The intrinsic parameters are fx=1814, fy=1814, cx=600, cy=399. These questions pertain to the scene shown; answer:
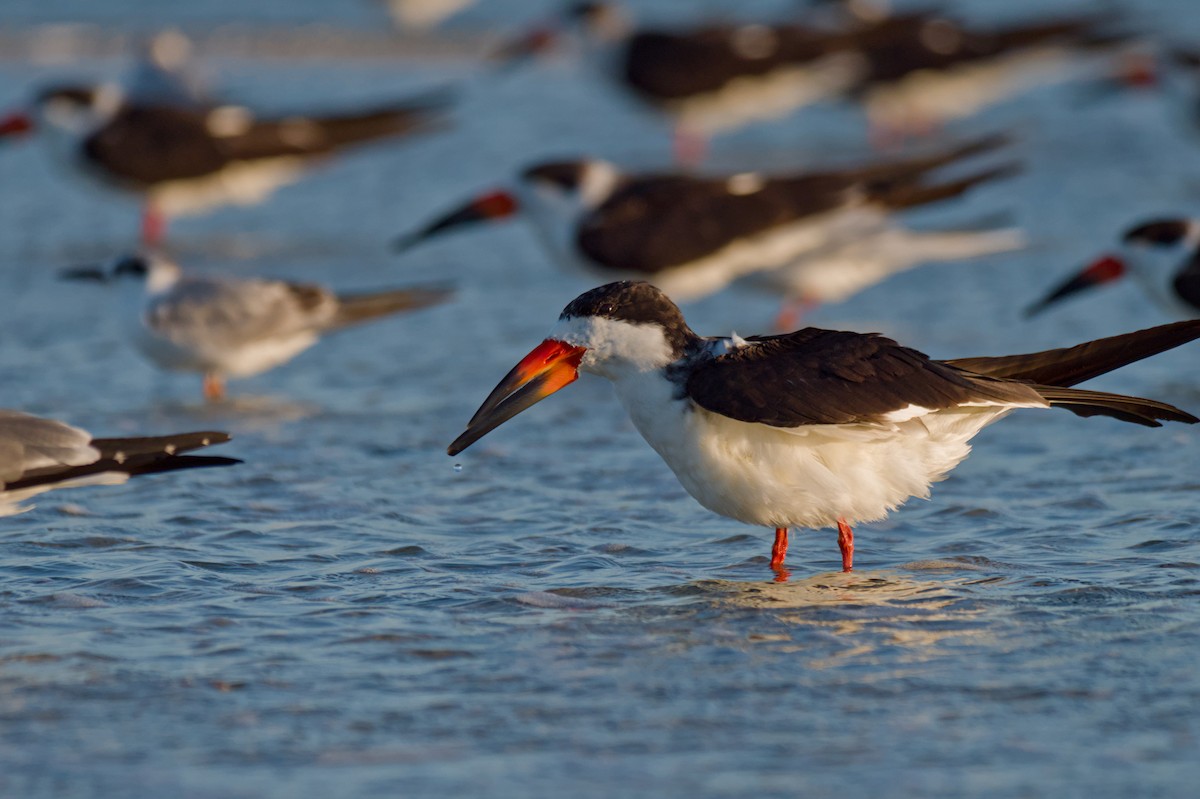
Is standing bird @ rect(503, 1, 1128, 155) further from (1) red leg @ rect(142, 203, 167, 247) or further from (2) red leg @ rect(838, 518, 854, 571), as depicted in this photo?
(2) red leg @ rect(838, 518, 854, 571)

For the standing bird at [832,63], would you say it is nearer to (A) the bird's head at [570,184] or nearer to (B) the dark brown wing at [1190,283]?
(A) the bird's head at [570,184]

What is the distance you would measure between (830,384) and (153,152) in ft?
26.3

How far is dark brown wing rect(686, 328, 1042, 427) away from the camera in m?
4.78

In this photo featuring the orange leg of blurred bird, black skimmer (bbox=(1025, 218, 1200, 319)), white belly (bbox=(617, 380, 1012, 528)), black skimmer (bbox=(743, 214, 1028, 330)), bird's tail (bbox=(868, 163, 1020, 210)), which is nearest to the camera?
white belly (bbox=(617, 380, 1012, 528))

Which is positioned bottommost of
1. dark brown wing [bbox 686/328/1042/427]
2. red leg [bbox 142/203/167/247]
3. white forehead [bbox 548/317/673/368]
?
dark brown wing [bbox 686/328/1042/427]

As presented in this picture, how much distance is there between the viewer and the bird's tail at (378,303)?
8.04 meters

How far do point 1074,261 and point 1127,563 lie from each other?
5.28 m

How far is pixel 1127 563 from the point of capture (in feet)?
16.5

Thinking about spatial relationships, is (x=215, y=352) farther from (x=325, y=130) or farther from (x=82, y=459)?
(x=325, y=130)

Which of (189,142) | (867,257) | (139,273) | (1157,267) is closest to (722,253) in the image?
(867,257)

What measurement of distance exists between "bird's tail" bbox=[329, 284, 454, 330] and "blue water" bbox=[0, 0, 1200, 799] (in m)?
0.28

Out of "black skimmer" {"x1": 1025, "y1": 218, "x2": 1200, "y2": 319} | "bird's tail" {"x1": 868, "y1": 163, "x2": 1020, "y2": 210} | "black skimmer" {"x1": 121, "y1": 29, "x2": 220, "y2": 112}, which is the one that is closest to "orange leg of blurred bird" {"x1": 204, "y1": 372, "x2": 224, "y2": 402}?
"bird's tail" {"x1": 868, "y1": 163, "x2": 1020, "y2": 210}

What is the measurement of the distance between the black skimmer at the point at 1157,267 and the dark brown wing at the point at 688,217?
158 cm

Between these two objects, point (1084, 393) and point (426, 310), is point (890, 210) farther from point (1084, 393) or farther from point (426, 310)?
point (1084, 393)
